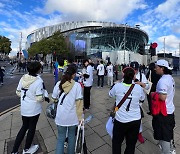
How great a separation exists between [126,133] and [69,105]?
3.23 feet

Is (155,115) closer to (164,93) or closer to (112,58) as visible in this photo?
(164,93)

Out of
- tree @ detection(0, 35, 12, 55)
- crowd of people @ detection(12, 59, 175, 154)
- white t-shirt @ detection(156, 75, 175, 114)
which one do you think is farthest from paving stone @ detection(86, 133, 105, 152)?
tree @ detection(0, 35, 12, 55)

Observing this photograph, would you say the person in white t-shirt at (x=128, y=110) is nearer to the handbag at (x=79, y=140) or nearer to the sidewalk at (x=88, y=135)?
the handbag at (x=79, y=140)

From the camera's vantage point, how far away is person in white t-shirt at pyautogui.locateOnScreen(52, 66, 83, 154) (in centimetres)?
252

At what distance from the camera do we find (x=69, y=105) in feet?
8.32

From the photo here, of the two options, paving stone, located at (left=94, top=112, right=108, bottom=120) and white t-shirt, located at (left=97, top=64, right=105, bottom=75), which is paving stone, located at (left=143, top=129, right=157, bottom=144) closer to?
paving stone, located at (left=94, top=112, right=108, bottom=120)

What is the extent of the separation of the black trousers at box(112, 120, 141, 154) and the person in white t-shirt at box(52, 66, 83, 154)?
23.8 inches

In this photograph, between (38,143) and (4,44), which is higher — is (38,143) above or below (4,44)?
below

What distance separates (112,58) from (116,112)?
4833 cm

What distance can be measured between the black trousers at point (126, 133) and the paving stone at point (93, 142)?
97 cm

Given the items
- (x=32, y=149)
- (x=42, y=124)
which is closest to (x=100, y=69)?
(x=42, y=124)

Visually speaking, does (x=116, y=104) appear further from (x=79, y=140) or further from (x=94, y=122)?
(x=94, y=122)

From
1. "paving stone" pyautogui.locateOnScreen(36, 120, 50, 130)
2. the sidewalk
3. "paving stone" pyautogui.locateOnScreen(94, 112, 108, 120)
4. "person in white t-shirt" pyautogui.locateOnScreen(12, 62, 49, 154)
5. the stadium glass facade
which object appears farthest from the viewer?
the stadium glass facade

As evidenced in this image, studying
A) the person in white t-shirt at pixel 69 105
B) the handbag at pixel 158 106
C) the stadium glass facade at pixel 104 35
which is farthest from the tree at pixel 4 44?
the handbag at pixel 158 106
